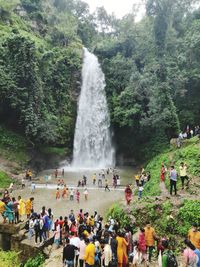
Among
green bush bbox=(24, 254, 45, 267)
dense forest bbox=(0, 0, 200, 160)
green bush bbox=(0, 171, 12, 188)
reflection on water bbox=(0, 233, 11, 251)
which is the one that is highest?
dense forest bbox=(0, 0, 200, 160)

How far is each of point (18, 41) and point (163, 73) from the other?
16.0m

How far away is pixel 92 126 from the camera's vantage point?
40344 mm

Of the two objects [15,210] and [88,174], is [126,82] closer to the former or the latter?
[88,174]

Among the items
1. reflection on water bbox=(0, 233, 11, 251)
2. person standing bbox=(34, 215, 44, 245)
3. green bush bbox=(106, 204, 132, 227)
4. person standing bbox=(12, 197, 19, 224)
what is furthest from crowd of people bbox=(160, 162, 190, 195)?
reflection on water bbox=(0, 233, 11, 251)

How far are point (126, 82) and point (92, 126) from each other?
21.9ft

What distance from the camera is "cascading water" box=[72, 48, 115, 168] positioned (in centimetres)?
3853

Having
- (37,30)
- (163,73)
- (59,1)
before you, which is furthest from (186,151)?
(59,1)

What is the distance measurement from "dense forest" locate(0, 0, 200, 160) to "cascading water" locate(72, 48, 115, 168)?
34.7 inches

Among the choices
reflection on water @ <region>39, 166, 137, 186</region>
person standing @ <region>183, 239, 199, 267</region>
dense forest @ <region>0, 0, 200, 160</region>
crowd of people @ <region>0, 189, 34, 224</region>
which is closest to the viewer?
person standing @ <region>183, 239, 199, 267</region>

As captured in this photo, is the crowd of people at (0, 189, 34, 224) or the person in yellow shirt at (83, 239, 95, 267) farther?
the crowd of people at (0, 189, 34, 224)

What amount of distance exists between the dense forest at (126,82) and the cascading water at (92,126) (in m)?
0.88

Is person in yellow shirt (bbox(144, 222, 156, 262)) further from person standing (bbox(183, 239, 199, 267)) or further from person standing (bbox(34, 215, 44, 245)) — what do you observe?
person standing (bbox(34, 215, 44, 245))

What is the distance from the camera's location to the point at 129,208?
1418 cm

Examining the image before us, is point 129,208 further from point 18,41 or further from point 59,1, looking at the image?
point 59,1
